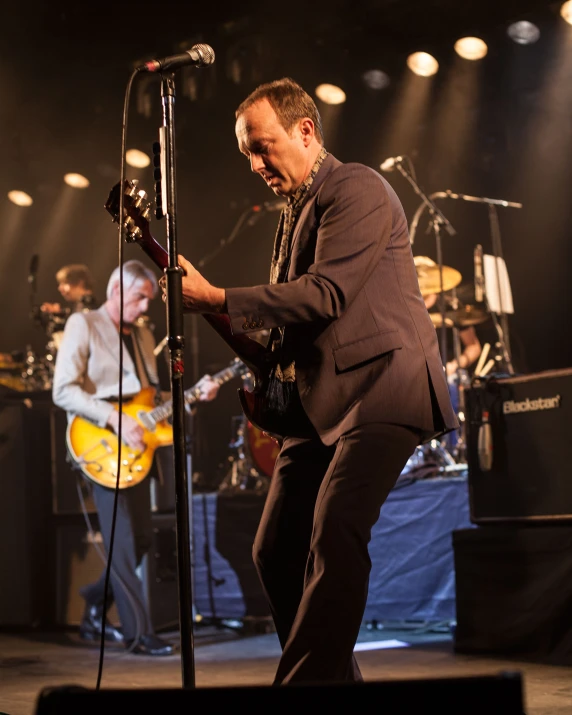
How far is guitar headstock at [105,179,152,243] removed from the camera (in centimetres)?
283

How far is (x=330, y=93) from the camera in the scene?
8719 millimetres

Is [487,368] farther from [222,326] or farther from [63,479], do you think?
[222,326]

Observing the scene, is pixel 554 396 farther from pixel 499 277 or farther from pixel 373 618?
pixel 499 277

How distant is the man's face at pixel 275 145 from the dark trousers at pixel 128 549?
3.27m

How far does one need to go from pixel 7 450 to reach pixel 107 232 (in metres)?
3.82

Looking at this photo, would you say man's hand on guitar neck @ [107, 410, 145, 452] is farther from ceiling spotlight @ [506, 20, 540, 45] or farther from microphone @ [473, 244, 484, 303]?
ceiling spotlight @ [506, 20, 540, 45]

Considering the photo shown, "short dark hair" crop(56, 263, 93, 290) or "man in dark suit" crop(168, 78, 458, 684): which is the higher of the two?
"short dark hair" crop(56, 263, 93, 290)

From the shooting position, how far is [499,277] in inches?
289

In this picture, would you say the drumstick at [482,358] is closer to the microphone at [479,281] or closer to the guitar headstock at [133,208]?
the microphone at [479,281]

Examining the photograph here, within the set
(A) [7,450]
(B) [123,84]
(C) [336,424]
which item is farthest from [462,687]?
(B) [123,84]

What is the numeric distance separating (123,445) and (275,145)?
3287mm

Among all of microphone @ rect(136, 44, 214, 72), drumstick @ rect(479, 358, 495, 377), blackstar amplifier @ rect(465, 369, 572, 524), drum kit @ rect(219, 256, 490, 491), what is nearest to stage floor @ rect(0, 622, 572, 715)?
blackstar amplifier @ rect(465, 369, 572, 524)

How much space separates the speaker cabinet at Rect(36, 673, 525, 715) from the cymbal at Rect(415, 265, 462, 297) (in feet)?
21.0

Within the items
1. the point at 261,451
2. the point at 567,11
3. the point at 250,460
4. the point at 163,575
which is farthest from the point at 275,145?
the point at 567,11
